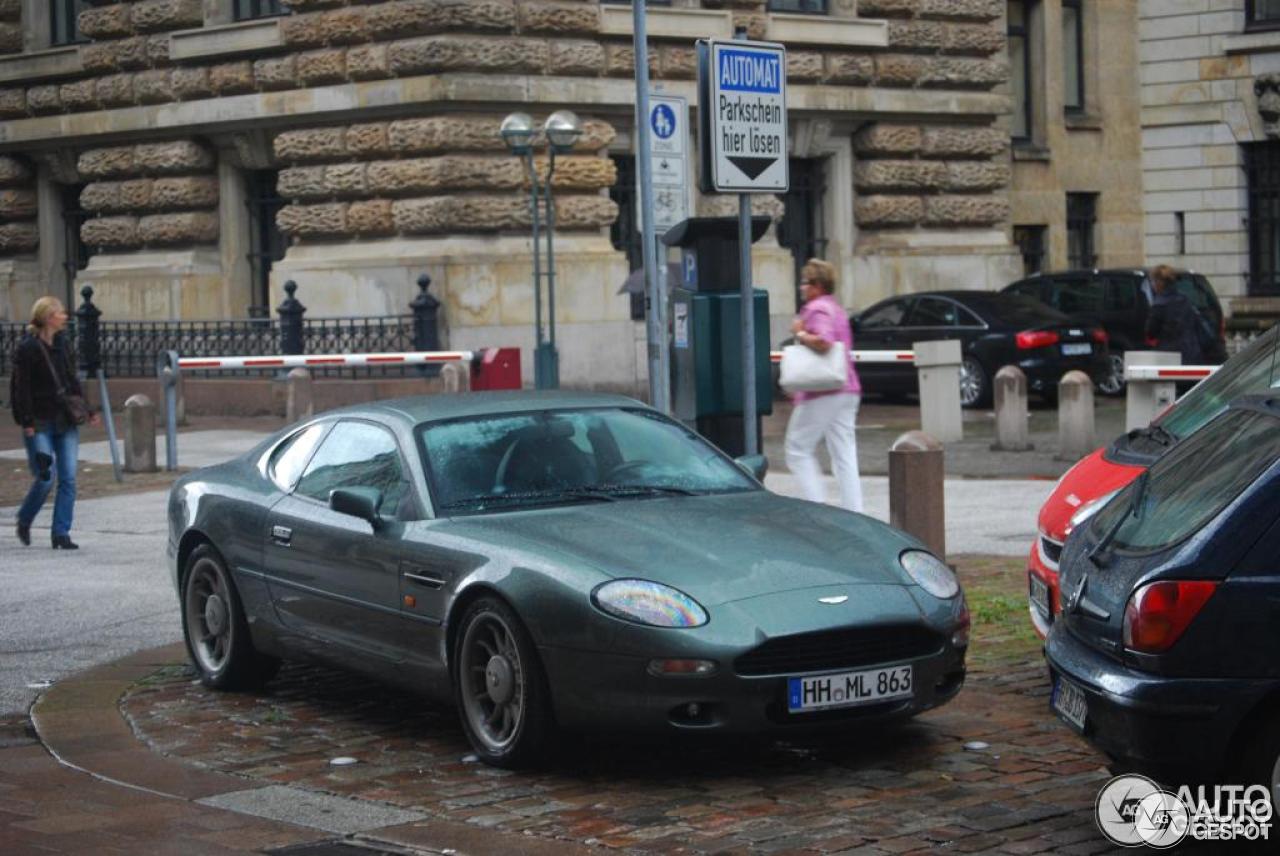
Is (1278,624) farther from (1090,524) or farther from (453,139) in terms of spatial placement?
(453,139)

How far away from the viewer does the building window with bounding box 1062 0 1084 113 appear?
37.7m

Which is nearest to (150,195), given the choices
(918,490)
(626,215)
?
(626,215)

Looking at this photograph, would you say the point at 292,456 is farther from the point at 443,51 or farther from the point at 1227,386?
the point at 443,51

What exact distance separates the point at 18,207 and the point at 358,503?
26204 mm

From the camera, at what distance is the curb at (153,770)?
694 cm

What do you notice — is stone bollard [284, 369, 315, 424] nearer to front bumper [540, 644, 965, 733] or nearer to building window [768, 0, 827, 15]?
building window [768, 0, 827, 15]

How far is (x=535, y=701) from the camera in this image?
7.71m

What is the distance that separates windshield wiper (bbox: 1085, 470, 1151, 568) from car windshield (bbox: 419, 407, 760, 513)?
2307 mm

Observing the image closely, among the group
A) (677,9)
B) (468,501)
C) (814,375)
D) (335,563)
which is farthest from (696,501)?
(677,9)

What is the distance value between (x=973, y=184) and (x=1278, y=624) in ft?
88.4

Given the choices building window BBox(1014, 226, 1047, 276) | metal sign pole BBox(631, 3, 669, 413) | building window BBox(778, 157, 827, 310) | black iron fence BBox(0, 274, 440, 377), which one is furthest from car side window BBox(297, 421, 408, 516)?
building window BBox(1014, 226, 1047, 276)

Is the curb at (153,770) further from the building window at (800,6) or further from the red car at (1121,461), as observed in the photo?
the building window at (800,6)

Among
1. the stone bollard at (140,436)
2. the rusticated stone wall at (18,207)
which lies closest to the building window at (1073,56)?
the rusticated stone wall at (18,207)

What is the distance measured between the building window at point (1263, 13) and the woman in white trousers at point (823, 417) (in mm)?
26780
